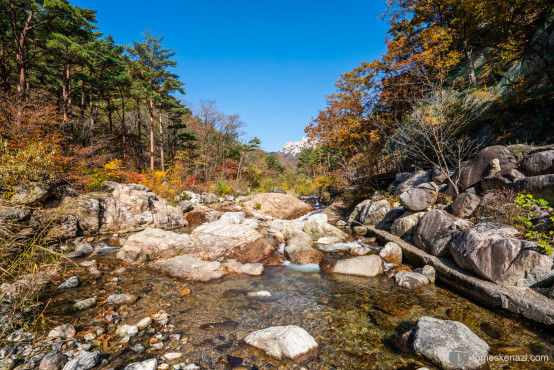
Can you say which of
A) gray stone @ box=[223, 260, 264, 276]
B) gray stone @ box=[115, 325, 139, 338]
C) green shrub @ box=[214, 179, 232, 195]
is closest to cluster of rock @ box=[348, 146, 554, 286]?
gray stone @ box=[223, 260, 264, 276]

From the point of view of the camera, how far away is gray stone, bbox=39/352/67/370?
8.59 ft

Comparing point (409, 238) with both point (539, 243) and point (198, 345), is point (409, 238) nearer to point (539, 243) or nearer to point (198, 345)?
point (539, 243)

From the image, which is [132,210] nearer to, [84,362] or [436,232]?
[84,362]

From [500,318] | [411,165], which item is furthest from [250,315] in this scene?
[411,165]

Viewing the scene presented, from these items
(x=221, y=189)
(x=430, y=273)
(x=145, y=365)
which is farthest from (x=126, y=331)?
(x=221, y=189)

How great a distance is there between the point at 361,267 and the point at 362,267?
0.03 m

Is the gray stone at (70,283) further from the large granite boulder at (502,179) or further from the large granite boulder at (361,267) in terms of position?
the large granite boulder at (502,179)

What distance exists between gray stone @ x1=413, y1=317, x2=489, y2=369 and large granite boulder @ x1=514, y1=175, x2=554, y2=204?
3.94 meters

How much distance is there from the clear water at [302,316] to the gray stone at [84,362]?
189 millimetres

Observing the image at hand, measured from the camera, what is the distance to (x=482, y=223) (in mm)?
5102

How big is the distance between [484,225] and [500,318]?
2.03m

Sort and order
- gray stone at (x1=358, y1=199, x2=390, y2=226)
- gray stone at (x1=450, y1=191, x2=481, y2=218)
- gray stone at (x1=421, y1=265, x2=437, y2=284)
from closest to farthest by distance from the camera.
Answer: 1. gray stone at (x1=421, y1=265, x2=437, y2=284)
2. gray stone at (x1=450, y1=191, x2=481, y2=218)
3. gray stone at (x1=358, y1=199, x2=390, y2=226)

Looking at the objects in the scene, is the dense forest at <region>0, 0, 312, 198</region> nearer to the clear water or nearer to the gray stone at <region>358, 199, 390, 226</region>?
the clear water

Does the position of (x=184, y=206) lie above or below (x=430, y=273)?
above
